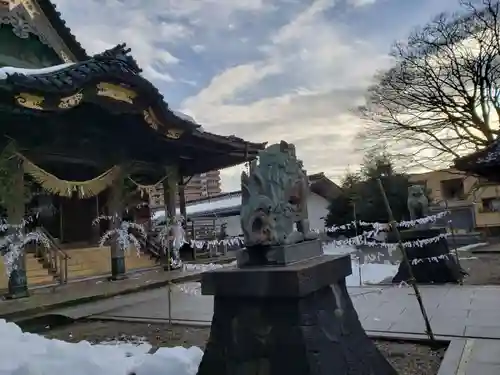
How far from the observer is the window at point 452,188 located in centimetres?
3716

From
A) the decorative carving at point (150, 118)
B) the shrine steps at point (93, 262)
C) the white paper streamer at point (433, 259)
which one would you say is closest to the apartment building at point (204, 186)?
the shrine steps at point (93, 262)

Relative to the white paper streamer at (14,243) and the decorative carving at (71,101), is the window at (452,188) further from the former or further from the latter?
the white paper streamer at (14,243)

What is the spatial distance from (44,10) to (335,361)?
14.2m

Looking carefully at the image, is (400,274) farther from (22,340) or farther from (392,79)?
(392,79)

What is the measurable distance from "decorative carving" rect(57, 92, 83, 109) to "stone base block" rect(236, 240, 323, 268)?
7.81 metres

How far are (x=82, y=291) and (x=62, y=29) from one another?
8.40 metres

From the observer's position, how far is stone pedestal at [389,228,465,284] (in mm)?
9797

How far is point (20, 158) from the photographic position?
10344 mm

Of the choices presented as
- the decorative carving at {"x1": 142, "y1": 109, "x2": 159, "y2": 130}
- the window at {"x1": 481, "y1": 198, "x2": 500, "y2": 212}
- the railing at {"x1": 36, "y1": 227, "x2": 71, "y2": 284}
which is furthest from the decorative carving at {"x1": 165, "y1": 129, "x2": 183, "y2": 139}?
the window at {"x1": 481, "y1": 198, "x2": 500, "y2": 212}

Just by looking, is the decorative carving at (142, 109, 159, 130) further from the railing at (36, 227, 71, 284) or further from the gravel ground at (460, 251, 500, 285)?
the gravel ground at (460, 251, 500, 285)

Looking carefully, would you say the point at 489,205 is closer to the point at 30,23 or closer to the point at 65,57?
the point at 65,57

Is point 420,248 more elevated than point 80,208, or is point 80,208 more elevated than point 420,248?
point 80,208

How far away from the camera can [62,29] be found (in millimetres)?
14172

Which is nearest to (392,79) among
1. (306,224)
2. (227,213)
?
(227,213)
